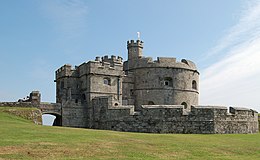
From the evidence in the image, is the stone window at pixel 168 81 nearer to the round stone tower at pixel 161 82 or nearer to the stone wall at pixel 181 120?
the round stone tower at pixel 161 82

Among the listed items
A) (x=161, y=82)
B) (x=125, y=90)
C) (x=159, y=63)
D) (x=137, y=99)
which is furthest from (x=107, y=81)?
(x=159, y=63)

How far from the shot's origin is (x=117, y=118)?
28.2 meters

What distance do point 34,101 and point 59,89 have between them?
8377 millimetres

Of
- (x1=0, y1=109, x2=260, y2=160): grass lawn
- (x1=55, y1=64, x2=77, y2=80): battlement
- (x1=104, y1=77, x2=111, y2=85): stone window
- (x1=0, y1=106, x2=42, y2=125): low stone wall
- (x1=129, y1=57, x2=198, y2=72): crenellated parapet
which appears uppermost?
(x1=129, y1=57, x2=198, y2=72): crenellated parapet

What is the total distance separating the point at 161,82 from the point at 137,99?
147 inches

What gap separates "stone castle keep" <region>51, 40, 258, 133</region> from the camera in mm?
28763

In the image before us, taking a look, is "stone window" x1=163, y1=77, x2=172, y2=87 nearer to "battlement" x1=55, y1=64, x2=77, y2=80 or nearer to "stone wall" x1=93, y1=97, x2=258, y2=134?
"battlement" x1=55, y1=64, x2=77, y2=80

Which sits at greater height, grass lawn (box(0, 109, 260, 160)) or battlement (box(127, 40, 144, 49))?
battlement (box(127, 40, 144, 49))

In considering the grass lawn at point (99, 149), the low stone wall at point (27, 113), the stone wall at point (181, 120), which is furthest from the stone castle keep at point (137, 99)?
the grass lawn at point (99, 149)

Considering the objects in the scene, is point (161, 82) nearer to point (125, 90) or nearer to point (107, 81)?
point (125, 90)

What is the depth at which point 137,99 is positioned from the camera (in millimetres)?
41750

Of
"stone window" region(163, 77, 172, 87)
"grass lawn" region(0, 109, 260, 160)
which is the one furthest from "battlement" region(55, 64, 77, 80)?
"grass lawn" region(0, 109, 260, 160)

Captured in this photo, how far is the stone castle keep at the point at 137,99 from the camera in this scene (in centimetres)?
2631

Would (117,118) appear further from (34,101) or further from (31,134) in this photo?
(31,134)
